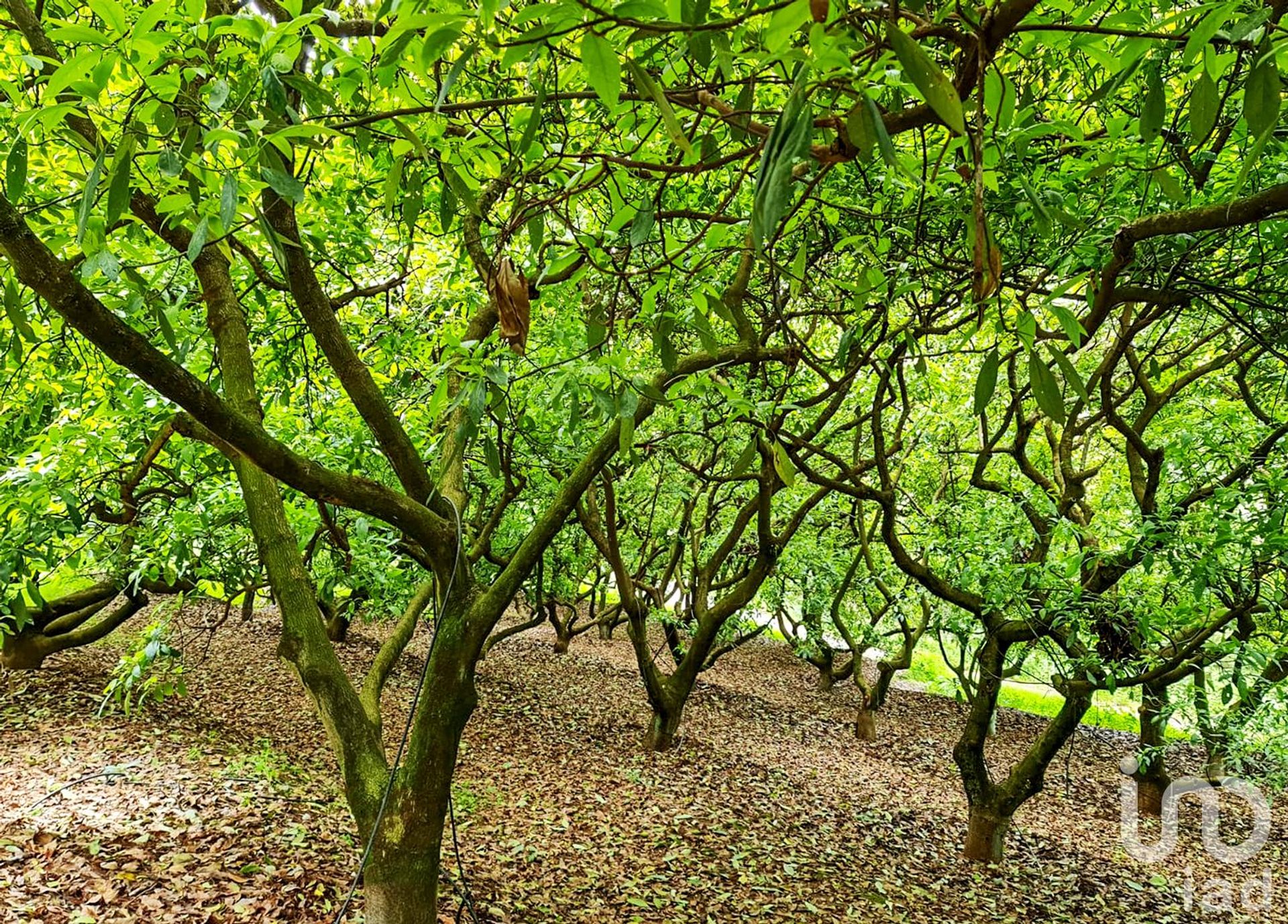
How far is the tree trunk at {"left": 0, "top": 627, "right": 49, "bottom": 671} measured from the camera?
765 centimetres

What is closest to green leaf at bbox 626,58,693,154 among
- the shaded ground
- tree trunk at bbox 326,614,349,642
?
the shaded ground

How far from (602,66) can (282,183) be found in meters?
0.61

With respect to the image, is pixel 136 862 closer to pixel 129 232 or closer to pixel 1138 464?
pixel 129 232

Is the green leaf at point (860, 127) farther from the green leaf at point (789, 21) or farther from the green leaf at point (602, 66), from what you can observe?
the green leaf at point (602, 66)

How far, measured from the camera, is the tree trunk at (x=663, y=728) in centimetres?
804

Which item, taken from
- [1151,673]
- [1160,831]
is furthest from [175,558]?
[1160,831]

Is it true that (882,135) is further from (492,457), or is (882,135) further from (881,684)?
(881,684)

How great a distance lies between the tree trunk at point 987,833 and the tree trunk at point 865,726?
482 centimetres

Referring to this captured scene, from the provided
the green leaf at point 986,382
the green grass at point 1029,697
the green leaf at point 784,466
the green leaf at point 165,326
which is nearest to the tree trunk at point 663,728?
the green grass at point 1029,697

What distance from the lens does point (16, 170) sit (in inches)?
52.3

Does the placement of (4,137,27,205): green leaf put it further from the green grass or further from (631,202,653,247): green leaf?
the green grass

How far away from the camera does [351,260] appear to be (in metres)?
4.54

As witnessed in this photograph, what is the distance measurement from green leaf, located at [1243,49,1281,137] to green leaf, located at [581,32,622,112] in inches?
34.4

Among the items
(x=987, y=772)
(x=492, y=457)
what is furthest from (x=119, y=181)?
(x=987, y=772)
